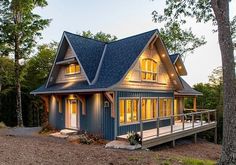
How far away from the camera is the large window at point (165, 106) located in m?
16.9

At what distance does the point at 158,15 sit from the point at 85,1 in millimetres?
13683

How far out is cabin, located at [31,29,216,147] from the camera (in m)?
12.9

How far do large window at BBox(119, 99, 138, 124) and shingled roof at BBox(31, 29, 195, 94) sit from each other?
1668 millimetres

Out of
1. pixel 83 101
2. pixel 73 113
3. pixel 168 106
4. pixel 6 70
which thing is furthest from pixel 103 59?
pixel 6 70

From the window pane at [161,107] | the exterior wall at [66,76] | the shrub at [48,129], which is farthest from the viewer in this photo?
the window pane at [161,107]

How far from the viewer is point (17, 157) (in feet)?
25.3

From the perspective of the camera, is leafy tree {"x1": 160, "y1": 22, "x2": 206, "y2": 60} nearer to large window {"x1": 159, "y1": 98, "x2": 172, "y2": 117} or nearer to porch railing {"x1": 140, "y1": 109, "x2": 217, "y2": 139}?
porch railing {"x1": 140, "y1": 109, "x2": 217, "y2": 139}

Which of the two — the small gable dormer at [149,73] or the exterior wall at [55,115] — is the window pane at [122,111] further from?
the exterior wall at [55,115]

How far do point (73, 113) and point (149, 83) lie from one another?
5463mm

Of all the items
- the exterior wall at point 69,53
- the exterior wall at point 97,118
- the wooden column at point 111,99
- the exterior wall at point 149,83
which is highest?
the exterior wall at point 69,53

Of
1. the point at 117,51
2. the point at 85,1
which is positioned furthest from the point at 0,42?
the point at 117,51

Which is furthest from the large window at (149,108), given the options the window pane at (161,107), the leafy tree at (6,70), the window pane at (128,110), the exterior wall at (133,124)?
the leafy tree at (6,70)

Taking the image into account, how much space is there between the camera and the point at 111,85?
1210cm

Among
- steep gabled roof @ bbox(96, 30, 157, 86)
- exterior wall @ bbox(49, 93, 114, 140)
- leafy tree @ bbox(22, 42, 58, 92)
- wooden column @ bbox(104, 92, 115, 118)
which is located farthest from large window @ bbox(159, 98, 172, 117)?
leafy tree @ bbox(22, 42, 58, 92)
